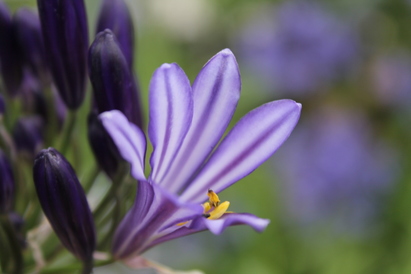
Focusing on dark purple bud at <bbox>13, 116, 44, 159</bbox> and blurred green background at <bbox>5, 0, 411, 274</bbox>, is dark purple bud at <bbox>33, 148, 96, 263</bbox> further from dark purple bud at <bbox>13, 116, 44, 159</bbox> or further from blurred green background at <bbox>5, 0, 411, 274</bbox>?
blurred green background at <bbox>5, 0, 411, 274</bbox>

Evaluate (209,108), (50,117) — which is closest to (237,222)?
(209,108)

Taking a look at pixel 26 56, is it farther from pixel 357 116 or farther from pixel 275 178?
pixel 357 116

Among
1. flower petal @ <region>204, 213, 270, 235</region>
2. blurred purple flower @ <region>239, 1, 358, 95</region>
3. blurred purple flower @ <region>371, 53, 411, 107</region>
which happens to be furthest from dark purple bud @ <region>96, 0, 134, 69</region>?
blurred purple flower @ <region>371, 53, 411, 107</region>

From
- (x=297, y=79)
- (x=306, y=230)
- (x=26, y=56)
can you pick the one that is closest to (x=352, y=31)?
(x=297, y=79)

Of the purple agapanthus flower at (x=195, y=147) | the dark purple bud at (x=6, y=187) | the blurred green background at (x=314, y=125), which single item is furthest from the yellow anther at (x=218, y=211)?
the blurred green background at (x=314, y=125)

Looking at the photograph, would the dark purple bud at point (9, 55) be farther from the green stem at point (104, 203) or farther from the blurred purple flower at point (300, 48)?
the blurred purple flower at point (300, 48)
